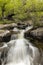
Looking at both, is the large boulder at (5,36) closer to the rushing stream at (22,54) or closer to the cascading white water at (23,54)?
the rushing stream at (22,54)

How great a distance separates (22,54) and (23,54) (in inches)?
3.9

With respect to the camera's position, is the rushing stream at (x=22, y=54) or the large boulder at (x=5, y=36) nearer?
the rushing stream at (x=22, y=54)

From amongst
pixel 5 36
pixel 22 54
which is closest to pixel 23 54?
pixel 22 54

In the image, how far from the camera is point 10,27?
24.9 metres

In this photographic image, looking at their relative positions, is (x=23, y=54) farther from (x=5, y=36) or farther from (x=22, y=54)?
(x=5, y=36)

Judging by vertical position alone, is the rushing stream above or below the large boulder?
below

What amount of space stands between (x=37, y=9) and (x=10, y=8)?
28.4 feet

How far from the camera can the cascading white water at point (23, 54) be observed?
16.7 metres

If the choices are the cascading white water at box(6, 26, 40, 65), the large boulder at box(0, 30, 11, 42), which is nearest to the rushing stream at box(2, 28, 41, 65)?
the cascading white water at box(6, 26, 40, 65)

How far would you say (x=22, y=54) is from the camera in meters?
17.5

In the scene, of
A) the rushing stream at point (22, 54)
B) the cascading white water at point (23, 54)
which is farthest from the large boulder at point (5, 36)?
the cascading white water at point (23, 54)

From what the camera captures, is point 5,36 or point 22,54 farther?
point 5,36

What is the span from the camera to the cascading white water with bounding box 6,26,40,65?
16666 mm

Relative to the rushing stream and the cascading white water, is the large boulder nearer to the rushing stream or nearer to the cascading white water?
the rushing stream
